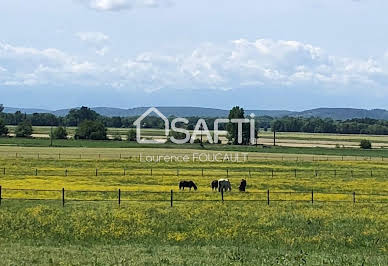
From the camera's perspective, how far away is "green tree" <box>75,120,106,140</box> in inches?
5546

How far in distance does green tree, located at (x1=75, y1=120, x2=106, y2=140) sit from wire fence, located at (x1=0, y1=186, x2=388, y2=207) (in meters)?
104

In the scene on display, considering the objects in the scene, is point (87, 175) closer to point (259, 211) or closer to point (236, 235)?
point (259, 211)

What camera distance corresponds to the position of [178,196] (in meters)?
36.3

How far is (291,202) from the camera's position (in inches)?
1312

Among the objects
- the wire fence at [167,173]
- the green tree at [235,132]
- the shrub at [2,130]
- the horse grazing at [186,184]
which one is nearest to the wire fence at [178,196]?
the horse grazing at [186,184]

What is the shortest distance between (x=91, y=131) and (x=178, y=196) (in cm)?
10884

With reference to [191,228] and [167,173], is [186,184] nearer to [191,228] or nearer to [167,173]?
A: [167,173]

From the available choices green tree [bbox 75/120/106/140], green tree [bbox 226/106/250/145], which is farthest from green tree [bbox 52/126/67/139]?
green tree [bbox 226/106/250/145]

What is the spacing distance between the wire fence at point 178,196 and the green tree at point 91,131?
4107 inches

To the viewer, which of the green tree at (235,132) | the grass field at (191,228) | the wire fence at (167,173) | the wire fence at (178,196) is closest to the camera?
the grass field at (191,228)

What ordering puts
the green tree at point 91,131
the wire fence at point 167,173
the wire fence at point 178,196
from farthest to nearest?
the green tree at point 91,131, the wire fence at point 167,173, the wire fence at point 178,196

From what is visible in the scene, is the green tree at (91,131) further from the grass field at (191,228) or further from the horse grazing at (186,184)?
the horse grazing at (186,184)

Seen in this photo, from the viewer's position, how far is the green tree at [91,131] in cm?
14088

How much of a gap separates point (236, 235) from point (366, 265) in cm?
832
